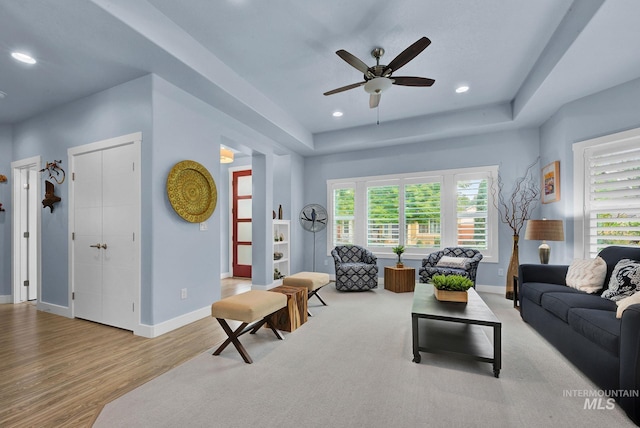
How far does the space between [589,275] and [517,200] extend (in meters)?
2.25

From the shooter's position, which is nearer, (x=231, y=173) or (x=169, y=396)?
(x=169, y=396)

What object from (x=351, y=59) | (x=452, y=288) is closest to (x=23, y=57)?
(x=351, y=59)

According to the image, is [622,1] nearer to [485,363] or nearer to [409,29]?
[409,29]

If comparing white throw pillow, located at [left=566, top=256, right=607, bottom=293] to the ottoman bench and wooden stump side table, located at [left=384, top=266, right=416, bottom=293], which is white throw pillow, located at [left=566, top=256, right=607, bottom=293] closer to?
Result: wooden stump side table, located at [left=384, top=266, right=416, bottom=293]

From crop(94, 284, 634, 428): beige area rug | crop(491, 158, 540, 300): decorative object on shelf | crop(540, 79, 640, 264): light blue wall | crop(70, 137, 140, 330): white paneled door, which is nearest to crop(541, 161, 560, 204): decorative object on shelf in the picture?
crop(540, 79, 640, 264): light blue wall

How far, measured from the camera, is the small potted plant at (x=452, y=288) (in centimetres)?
265

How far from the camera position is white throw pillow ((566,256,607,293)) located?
2.75 m

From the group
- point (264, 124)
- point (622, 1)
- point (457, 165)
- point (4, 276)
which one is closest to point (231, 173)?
point (264, 124)

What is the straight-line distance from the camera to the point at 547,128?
14.3ft

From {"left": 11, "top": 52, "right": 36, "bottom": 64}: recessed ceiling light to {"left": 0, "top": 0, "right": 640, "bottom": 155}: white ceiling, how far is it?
9 centimetres

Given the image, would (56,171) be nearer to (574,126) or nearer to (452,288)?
(452,288)

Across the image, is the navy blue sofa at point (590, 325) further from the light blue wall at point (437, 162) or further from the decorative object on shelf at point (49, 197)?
the decorative object on shelf at point (49, 197)

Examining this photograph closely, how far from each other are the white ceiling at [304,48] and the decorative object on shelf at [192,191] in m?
0.94

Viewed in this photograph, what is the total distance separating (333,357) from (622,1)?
11.7ft
